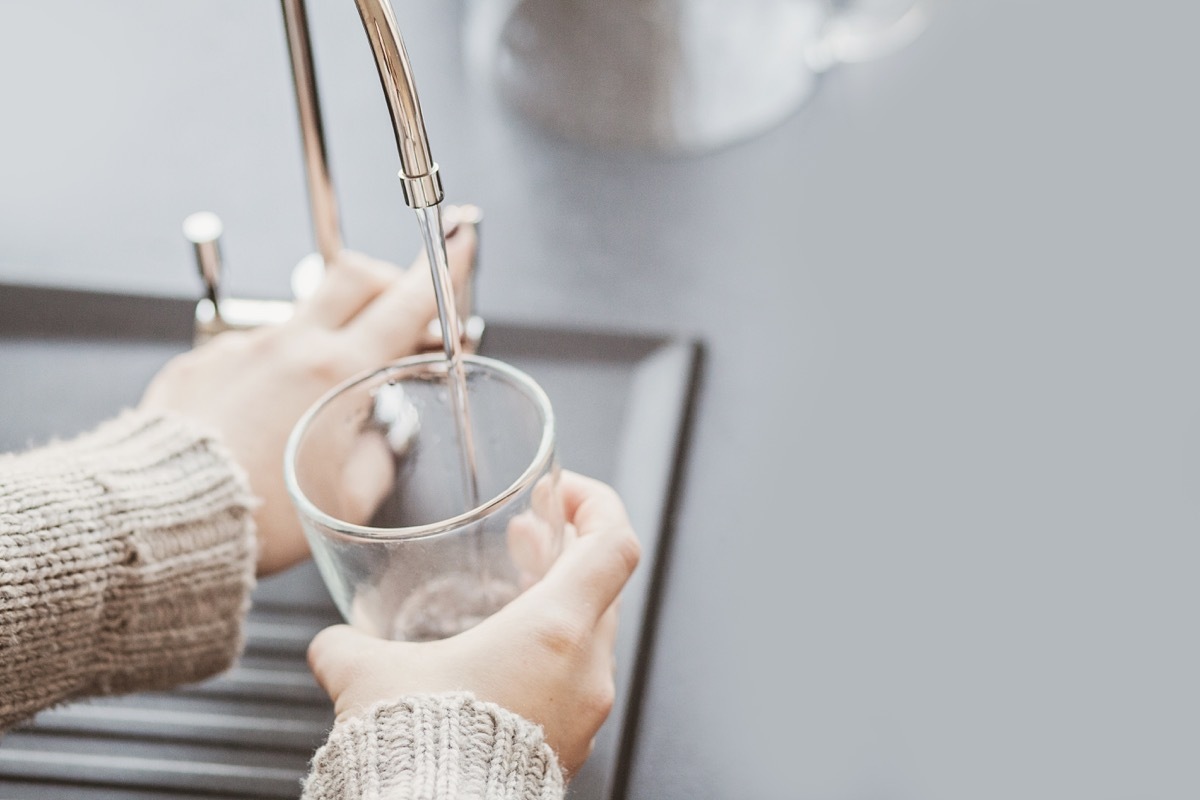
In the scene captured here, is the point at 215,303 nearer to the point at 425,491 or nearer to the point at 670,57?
the point at 425,491

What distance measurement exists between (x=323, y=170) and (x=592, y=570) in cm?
26

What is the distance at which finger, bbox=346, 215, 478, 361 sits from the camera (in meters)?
0.56

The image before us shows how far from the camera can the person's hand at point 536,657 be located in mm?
386

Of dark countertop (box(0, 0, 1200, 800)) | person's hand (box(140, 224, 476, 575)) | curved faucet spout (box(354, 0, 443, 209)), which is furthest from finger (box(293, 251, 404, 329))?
curved faucet spout (box(354, 0, 443, 209))

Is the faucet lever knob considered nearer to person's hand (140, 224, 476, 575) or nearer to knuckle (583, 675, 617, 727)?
person's hand (140, 224, 476, 575)

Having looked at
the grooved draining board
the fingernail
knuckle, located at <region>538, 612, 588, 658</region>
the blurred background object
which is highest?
the blurred background object

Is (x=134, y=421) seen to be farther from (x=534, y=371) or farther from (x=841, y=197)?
(x=841, y=197)

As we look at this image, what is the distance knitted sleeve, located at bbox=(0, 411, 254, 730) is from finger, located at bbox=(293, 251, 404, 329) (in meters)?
0.09

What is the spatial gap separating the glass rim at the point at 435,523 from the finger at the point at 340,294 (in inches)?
5.4

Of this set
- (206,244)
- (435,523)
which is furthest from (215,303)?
(435,523)

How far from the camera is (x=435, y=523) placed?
0.41 metres

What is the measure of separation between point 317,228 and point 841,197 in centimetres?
32

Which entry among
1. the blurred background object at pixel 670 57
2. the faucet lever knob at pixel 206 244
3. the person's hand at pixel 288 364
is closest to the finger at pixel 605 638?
the person's hand at pixel 288 364

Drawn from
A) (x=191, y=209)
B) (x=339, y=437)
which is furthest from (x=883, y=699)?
(x=191, y=209)
